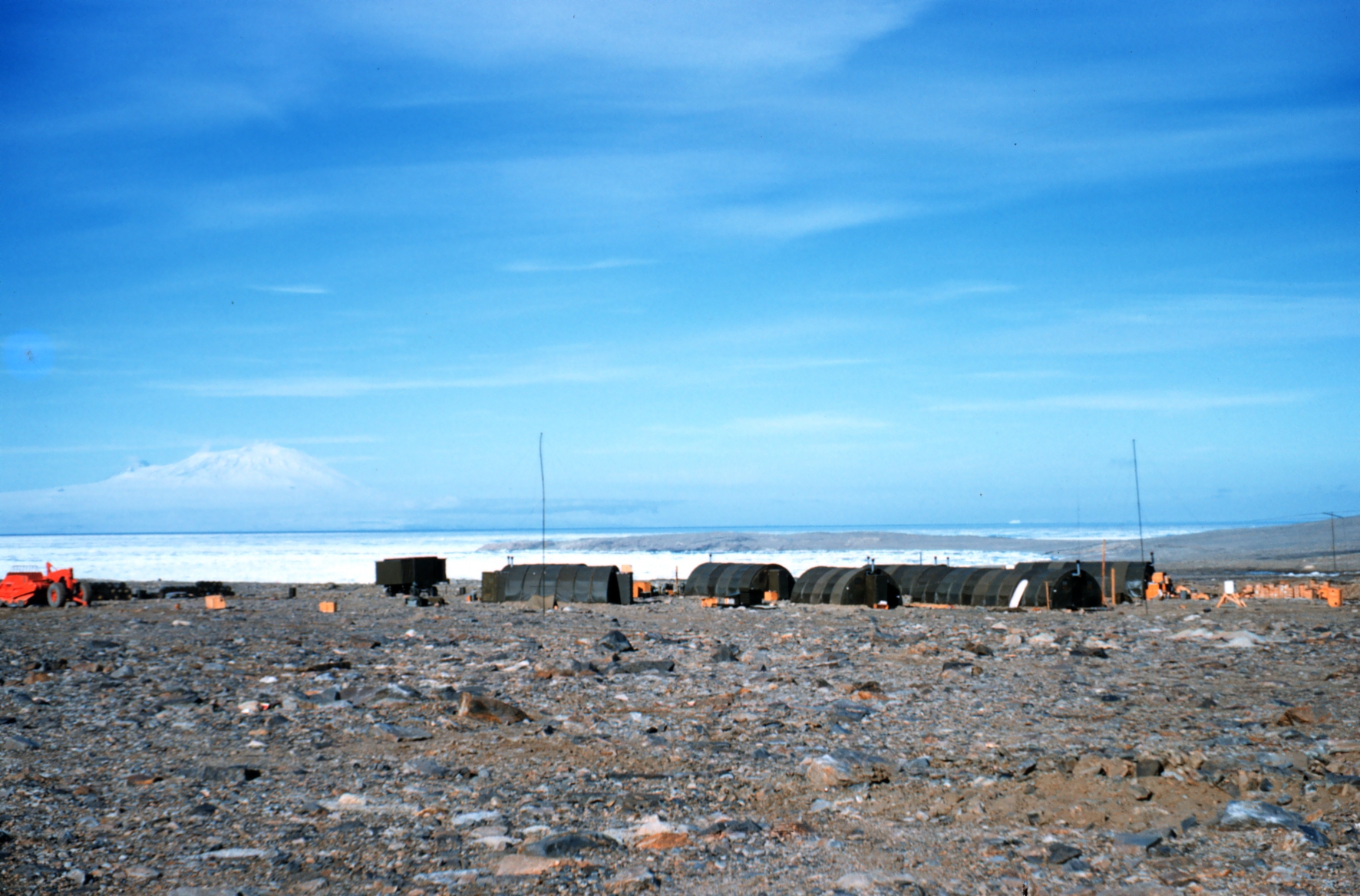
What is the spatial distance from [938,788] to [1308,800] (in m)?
2.48

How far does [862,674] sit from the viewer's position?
13.3 meters

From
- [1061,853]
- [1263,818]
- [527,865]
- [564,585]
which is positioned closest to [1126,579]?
[564,585]

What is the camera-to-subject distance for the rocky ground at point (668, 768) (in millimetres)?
5684

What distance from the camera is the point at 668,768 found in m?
8.20

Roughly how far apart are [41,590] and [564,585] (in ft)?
46.1

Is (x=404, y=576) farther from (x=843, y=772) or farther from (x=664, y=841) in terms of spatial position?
(x=664, y=841)

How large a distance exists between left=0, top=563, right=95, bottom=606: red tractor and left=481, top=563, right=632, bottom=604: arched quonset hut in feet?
36.3

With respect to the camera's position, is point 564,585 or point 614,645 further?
point 564,585

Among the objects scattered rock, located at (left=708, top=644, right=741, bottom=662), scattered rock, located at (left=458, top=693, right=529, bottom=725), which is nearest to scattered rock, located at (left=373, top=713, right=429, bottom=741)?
scattered rock, located at (left=458, top=693, right=529, bottom=725)

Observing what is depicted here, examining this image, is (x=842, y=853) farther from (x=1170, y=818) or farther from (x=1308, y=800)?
(x=1308, y=800)

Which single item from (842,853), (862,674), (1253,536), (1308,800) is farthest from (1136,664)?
(1253,536)

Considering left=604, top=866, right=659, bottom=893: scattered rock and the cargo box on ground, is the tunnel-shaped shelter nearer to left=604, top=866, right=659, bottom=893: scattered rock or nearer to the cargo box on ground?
the cargo box on ground

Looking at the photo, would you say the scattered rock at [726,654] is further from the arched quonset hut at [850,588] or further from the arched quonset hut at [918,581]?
the arched quonset hut at [918,581]

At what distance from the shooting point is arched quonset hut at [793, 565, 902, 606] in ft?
98.7
